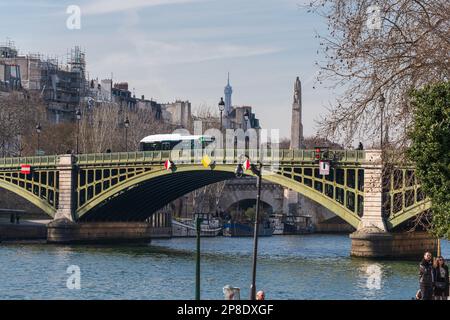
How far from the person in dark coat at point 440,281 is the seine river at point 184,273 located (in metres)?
20.8

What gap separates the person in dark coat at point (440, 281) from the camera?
24.6 m

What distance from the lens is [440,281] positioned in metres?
24.7

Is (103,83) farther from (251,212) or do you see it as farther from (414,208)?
(414,208)

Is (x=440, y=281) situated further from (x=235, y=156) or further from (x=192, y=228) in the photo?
(x=192, y=228)

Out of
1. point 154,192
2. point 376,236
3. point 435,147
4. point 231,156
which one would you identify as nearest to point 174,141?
point 154,192

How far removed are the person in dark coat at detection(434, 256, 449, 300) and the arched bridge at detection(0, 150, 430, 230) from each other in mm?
35540

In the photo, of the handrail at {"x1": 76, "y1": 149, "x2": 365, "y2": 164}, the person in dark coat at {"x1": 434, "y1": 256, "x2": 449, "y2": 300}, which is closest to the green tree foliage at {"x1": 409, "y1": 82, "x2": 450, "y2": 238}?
the person in dark coat at {"x1": 434, "y1": 256, "x2": 449, "y2": 300}

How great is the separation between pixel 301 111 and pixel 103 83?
3593cm

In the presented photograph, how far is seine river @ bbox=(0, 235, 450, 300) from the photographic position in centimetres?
4809

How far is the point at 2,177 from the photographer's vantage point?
89.3m

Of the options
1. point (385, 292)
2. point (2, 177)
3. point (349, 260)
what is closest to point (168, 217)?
point (2, 177)

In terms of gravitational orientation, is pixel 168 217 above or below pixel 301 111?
below

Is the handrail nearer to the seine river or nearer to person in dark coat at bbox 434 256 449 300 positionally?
the seine river
